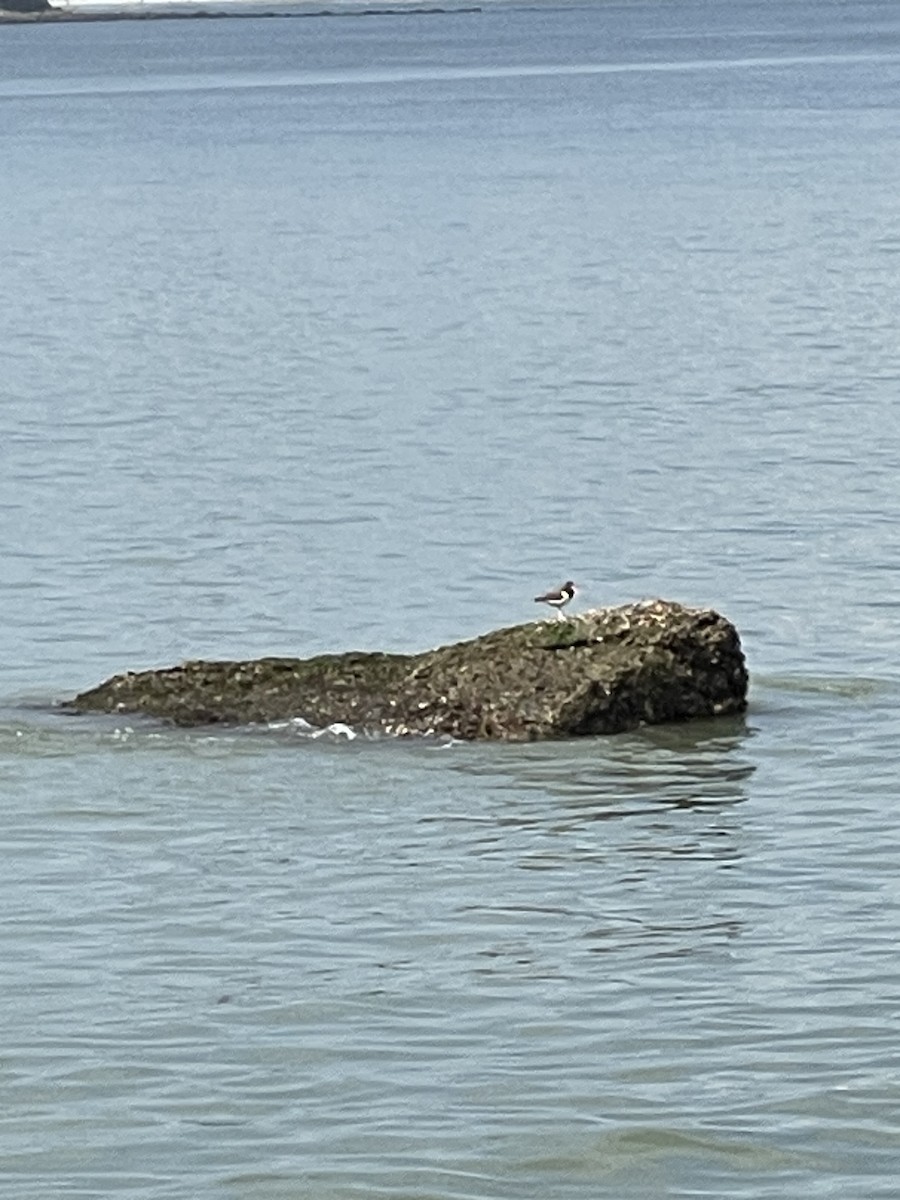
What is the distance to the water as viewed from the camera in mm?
10617

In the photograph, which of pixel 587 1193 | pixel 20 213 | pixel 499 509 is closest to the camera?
pixel 587 1193

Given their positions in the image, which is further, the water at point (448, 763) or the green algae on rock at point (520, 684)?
the green algae on rock at point (520, 684)

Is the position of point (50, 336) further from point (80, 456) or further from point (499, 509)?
point (499, 509)

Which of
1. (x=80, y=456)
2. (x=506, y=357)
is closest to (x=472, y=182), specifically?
(x=506, y=357)

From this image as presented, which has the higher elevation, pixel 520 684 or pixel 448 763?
pixel 520 684

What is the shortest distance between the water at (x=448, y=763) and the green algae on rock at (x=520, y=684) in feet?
0.63

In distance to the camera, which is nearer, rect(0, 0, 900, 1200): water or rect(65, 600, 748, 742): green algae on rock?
rect(0, 0, 900, 1200): water

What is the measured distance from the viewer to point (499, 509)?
960 inches

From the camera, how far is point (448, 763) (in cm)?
1559

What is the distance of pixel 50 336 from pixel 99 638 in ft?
65.5

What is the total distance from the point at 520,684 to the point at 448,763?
70 cm

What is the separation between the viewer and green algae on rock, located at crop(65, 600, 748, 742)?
52.3 feet

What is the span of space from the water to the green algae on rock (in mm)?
193

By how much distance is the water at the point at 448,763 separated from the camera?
34.8 ft
